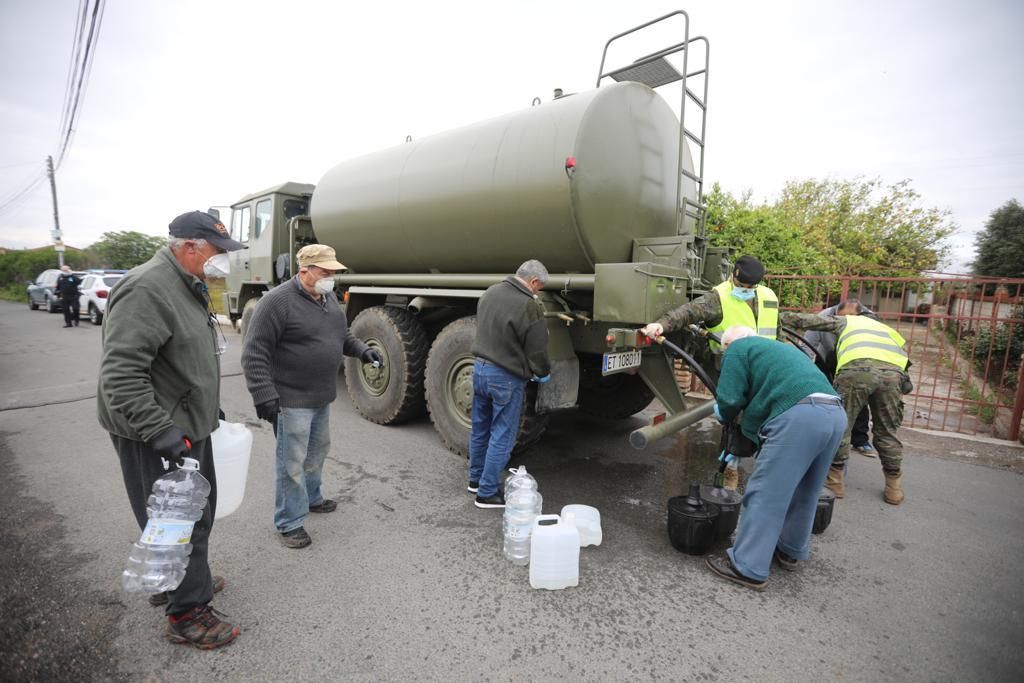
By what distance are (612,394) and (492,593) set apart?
3165mm

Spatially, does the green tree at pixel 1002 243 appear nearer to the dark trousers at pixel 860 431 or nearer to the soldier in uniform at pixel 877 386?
the dark trousers at pixel 860 431

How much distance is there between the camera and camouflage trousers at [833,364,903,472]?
3764 millimetres

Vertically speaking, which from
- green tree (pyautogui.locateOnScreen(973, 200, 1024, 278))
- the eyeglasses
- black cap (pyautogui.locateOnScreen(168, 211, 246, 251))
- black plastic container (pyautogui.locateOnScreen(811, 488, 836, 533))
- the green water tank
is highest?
green tree (pyautogui.locateOnScreen(973, 200, 1024, 278))

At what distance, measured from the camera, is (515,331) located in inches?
134

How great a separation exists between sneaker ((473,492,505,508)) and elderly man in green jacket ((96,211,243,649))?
1663 mm

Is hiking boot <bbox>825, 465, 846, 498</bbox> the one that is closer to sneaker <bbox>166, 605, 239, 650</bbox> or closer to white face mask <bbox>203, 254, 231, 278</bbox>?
sneaker <bbox>166, 605, 239, 650</bbox>

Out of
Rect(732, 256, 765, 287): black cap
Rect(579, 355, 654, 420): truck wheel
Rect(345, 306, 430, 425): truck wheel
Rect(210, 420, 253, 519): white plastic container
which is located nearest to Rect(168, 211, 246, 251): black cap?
Rect(210, 420, 253, 519): white plastic container

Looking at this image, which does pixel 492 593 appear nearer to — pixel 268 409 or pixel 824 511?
pixel 268 409

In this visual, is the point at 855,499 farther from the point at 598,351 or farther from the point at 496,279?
the point at 496,279

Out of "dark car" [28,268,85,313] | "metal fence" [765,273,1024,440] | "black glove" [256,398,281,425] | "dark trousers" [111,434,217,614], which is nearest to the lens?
"dark trousers" [111,434,217,614]

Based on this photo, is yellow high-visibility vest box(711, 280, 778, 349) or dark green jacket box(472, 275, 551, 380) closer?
dark green jacket box(472, 275, 551, 380)

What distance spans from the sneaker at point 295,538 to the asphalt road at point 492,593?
6 cm

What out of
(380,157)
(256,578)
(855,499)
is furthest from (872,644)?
(380,157)

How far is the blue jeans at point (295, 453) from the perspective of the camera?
9.36 ft
